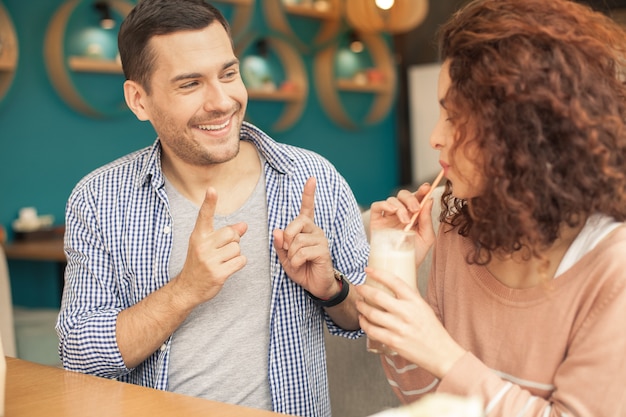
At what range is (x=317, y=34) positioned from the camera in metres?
6.46

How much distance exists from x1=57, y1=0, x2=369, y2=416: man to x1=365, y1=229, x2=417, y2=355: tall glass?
0.31m

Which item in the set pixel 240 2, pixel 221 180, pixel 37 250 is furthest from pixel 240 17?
pixel 221 180

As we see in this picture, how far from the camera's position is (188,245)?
1668 mm

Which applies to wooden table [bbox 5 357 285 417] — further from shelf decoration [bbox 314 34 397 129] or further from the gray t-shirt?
shelf decoration [bbox 314 34 397 129]

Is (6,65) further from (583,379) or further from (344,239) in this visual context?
(583,379)

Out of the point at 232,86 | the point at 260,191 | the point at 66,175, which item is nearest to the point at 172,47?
the point at 232,86

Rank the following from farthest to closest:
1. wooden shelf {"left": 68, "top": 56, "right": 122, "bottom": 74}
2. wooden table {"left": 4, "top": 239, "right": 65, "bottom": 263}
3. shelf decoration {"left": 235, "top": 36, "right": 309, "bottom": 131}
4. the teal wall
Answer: shelf decoration {"left": 235, "top": 36, "right": 309, "bottom": 131} < wooden shelf {"left": 68, "top": 56, "right": 122, "bottom": 74} < the teal wall < wooden table {"left": 4, "top": 239, "right": 65, "bottom": 263}

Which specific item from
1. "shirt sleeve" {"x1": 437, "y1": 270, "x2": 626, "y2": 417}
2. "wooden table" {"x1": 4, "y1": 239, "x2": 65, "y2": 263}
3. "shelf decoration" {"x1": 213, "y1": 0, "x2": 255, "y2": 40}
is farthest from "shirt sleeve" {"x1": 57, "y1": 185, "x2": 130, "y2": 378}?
"shelf decoration" {"x1": 213, "y1": 0, "x2": 255, "y2": 40}

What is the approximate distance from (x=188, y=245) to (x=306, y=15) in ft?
15.8

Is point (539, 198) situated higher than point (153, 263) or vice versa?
point (539, 198)

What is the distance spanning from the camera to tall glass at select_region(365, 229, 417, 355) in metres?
1.29

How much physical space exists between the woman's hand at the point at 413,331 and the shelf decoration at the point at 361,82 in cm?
526

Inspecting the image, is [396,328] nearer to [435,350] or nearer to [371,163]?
[435,350]

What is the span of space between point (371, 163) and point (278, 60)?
1.56 metres
